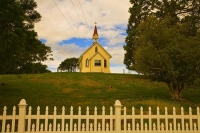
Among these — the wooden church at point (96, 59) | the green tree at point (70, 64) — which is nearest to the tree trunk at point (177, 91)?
the wooden church at point (96, 59)

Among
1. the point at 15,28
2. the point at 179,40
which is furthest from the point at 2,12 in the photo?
the point at 179,40

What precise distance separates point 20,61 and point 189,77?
40.2ft

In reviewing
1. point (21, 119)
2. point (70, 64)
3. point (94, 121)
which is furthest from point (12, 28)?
point (70, 64)

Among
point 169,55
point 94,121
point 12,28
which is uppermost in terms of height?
point 12,28

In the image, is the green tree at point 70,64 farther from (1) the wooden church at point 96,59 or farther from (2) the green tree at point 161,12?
(2) the green tree at point 161,12

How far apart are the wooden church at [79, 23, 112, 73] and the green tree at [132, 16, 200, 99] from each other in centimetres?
3125

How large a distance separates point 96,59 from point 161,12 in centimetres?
2279

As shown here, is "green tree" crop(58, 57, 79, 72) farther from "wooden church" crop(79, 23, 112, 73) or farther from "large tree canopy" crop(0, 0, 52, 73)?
"large tree canopy" crop(0, 0, 52, 73)

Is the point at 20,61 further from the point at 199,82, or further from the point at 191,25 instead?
the point at 191,25

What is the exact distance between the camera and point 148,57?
1666 centimetres

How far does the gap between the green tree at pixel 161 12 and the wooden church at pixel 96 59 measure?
1619 cm

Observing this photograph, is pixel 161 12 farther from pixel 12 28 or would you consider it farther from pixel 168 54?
pixel 12 28

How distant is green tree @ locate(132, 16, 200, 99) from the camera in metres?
16.0

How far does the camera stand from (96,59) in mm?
48844
